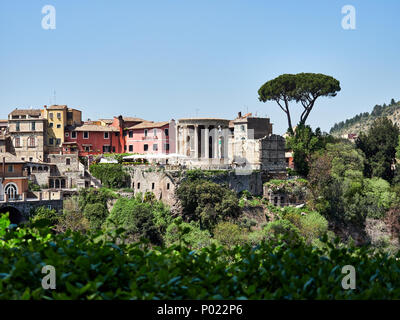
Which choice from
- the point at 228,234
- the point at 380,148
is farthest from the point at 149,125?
the point at 380,148

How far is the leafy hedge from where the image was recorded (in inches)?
316

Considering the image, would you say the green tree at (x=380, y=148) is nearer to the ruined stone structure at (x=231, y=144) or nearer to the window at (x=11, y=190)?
the ruined stone structure at (x=231, y=144)

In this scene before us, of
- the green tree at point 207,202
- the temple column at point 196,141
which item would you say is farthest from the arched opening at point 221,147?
the green tree at point 207,202

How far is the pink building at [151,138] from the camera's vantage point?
58094mm

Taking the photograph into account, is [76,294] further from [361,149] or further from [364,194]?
[361,149]

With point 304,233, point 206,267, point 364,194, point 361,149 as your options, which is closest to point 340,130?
point 361,149

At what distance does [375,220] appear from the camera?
48750mm

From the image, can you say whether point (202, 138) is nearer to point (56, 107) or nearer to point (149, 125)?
point (149, 125)

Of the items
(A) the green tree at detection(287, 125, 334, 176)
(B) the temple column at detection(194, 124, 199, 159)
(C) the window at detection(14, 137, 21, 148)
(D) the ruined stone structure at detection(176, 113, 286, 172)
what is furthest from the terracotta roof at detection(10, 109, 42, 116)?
(A) the green tree at detection(287, 125, 334, 176)

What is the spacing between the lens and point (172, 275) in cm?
854

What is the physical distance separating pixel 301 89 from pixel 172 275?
51951mm

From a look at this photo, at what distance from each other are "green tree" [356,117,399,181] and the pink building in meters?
21.7

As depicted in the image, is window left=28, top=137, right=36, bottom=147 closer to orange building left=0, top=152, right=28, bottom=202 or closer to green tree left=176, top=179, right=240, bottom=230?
orange building left=0, top=152, right=28, bottom=202

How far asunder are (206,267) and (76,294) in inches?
108
